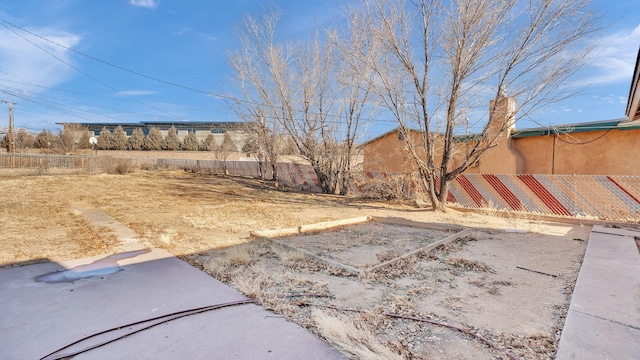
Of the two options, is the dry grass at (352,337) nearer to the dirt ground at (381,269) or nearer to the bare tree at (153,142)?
the dirt ground at (381,269)

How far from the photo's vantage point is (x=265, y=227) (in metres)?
6.87

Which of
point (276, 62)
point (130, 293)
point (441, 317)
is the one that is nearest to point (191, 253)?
point (130, 293)

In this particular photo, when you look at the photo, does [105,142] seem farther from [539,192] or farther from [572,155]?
[572,155]

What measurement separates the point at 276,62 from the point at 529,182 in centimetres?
1082

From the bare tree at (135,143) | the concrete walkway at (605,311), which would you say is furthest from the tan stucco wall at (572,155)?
the bare tree at (135,143)

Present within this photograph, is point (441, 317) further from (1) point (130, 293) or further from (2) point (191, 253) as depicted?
(2) point (191, 253)

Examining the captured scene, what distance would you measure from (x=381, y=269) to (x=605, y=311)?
2064 mm

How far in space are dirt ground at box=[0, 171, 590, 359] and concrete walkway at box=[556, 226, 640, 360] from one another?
146 mm

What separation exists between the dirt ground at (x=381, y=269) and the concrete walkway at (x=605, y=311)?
0.15m

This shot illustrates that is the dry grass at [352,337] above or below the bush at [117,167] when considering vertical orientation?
below

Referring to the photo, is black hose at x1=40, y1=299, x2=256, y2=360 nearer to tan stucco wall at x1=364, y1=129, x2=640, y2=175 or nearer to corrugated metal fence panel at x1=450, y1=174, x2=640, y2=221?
corrugated metal fence panel at x1=450, y1=174, x2=640, y2=221

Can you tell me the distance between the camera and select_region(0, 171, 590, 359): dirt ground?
231 centimetres

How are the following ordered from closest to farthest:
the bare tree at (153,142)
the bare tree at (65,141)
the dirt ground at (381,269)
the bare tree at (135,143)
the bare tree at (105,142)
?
the dirt ground at (381,269)
the bare tree at (65,141)
the bare tree at (105,142)
the bare tree at (135,143)
the bare tree at (153,142)

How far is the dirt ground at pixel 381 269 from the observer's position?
2312mm
